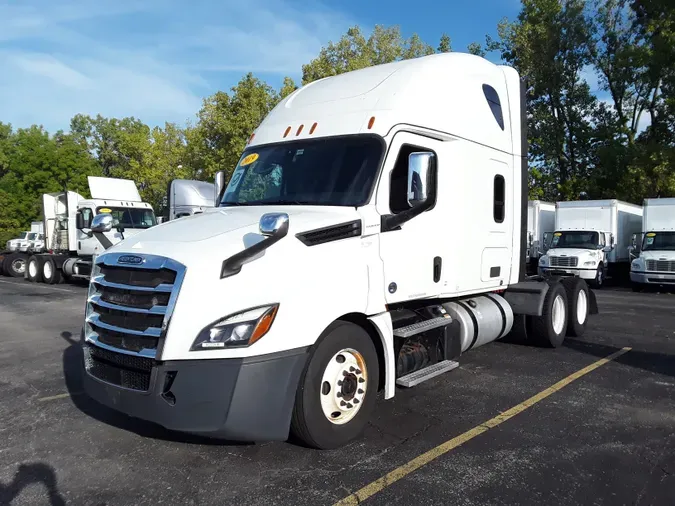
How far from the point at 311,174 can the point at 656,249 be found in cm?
1746

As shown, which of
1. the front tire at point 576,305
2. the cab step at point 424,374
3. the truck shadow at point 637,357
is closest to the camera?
the cab step at point 424,374

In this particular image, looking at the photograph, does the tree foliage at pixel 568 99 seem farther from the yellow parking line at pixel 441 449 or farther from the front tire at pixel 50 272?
the yellow parking line at pixel 441 449

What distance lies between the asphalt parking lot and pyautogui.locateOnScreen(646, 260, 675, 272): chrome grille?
494 inches

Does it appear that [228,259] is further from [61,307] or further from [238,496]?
[61,307]

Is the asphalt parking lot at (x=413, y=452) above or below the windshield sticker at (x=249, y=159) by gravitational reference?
below

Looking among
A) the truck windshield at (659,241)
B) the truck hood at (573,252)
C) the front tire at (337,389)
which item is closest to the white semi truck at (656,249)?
the truck windshield at (659,241)

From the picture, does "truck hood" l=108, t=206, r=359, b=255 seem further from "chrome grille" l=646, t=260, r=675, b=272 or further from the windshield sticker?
"chrome grille" l=646, t=260, r=675, b=272

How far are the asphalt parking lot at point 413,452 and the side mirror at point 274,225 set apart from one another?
1.75 m

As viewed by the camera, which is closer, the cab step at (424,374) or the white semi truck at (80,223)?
the cab step at (424,374)

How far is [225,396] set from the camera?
11.8 feet

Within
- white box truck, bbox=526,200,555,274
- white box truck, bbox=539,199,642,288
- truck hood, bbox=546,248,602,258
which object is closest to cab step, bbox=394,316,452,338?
white box truck, bbox=539,199,642,288

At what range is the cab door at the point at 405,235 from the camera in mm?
4727

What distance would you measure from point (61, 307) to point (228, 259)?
1200cm

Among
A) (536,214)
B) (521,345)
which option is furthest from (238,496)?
(536,214)
